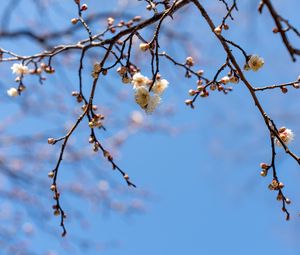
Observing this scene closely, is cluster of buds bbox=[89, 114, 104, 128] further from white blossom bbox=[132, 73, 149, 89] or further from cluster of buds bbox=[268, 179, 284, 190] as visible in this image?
cluster of buds bbox=[268, 179, 284, 190]

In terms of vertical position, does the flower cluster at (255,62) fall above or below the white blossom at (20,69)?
below

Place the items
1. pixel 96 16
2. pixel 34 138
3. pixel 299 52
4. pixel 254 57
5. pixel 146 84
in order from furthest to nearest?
pixel 34 138
pixel 96 16
pixel 146 84
pixel 254 57
pixel 299 52

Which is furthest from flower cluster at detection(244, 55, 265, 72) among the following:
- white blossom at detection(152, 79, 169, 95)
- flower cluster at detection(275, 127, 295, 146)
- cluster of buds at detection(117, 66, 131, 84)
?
cluster of buds at detection(117, 66, 131, 84)

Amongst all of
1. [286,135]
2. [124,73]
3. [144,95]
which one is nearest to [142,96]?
[144,95]

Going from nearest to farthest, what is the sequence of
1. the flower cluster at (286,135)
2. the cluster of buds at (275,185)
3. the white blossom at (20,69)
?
the cluster of buds at (275,185), the flower cluster at (286,135), the white blossom at (20,69)

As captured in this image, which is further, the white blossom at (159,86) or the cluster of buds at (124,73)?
the white blossom at (159,86)

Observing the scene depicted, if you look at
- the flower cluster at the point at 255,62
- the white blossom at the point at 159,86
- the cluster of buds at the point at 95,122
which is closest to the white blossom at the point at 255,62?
the flower cluster at the point at 255,62

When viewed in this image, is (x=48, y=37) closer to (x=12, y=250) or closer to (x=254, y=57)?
(x=12, y=250)

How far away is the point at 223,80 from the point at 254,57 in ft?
0.68

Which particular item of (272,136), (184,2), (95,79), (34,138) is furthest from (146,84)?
(34,138)

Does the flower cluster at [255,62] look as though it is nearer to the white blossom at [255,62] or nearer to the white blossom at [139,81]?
the white blossom at [255,62]

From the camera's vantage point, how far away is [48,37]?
4.80m

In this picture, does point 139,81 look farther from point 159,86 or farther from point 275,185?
point 275,185

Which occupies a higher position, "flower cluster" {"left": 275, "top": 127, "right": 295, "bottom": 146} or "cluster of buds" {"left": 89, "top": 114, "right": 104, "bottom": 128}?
"cluster of buds" {"left": 89, "top": 114, "right": 104, "bottom": 128}
